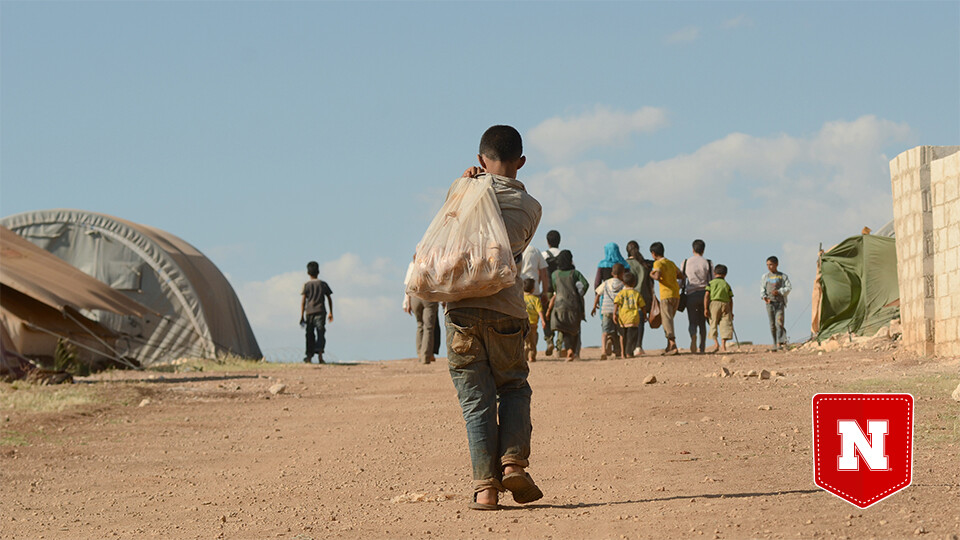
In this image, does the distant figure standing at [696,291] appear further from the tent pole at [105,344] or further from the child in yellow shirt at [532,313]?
the tent pole at [105,344]

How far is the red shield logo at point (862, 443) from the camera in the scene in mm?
4293

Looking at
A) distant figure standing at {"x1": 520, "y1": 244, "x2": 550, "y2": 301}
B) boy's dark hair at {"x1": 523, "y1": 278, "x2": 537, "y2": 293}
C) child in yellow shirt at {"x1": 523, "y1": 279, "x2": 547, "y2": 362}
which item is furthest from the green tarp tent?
boy's dark hair at {"x1": 523, "y1": 278, "x2": 537, "y2": 293}

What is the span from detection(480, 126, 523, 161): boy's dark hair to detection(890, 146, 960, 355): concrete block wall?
26.9 feet

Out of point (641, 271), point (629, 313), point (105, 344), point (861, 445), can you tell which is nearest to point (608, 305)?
point (629, 313)

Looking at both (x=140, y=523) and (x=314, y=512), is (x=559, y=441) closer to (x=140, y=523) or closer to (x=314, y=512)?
(x=314, y=512)

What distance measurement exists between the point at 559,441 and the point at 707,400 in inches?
87.2

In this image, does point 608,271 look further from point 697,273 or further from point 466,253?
point 466,253

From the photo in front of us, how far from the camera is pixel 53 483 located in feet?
25.5

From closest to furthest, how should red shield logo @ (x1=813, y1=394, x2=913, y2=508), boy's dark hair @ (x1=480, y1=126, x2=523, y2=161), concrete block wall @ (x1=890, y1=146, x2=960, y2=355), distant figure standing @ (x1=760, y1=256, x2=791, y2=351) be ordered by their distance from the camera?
red shield logo @ (x1=813, y1=394, x2=913, y2=508), boy's dark hair @ (x1=480, y1=126, x2=523, y2=161), concrete block wall @ (x1=890, y1=146, x2=960, y2=355), distant figure standing @ (x1=760, y1=256, x2=791, y2=351)

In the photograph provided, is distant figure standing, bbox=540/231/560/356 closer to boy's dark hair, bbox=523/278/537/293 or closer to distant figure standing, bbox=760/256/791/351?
boy's dark hair, bbox=523/278/537/293

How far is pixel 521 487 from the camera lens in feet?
17.5

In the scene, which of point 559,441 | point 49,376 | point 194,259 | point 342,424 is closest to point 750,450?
point 559,441

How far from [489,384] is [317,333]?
14.3 metres

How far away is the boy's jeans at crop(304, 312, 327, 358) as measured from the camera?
19.2 metres
